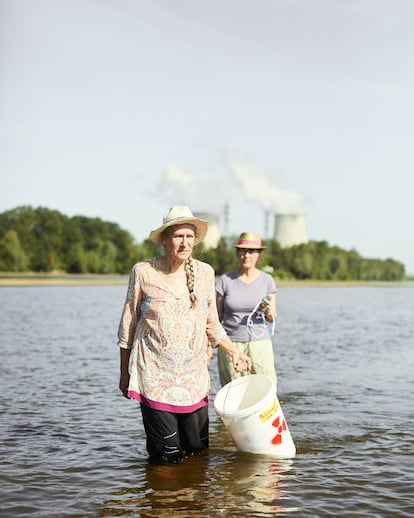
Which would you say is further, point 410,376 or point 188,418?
point 410,376

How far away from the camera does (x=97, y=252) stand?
92000 mm

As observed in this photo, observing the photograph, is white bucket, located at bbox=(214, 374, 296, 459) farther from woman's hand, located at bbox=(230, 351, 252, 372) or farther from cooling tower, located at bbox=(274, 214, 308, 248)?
cooling tower, located at bbox=(274, 214, 308, 248)

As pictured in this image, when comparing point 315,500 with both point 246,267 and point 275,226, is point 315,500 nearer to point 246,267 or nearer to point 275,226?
point 246,267

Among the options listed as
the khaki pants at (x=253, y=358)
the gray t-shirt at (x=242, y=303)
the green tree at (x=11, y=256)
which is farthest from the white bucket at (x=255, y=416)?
the green tree at (x=11, y=256)

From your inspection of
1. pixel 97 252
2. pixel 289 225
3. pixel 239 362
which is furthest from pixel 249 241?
pixel 97 252

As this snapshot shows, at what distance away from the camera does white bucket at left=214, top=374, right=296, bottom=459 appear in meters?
5.89

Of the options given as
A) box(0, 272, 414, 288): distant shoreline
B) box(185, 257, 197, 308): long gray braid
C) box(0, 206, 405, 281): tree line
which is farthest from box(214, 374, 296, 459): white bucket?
box(0, 206, 405, 281): tree line

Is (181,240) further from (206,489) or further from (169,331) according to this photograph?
(206,489)

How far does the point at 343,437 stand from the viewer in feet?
25.3

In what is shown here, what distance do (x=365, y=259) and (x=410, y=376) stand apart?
108221mm

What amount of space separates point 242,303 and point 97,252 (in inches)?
3384

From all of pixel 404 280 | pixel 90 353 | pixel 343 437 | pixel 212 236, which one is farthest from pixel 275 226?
pixel 343 437

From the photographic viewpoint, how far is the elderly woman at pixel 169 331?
17.4ft

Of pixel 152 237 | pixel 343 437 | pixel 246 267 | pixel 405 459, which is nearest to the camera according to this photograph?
pixel 152 237
